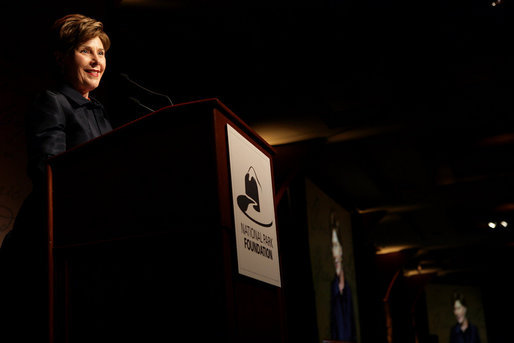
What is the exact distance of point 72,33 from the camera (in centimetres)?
214

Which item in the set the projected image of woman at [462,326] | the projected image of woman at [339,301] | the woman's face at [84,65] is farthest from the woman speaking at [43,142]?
the projected image of woman at [462,326]

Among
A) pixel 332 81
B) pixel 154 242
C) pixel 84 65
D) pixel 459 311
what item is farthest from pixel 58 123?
pixel 459 311

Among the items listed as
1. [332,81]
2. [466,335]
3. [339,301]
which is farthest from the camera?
[466,335]

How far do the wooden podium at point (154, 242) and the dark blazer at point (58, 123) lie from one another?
13 centimetres

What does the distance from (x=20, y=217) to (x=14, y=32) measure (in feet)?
5.38

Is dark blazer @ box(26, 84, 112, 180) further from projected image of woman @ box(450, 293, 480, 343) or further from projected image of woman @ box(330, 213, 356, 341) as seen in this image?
projected image of woman @ box(450, 293, 480, 343)

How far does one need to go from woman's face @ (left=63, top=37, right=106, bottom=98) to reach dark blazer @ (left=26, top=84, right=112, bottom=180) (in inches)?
2.0

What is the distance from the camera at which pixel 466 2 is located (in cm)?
470

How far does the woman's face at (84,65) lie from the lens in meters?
2.15

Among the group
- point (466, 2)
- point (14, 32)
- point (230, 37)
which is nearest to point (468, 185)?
point (466, 2)

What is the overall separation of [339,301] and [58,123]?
731 cm

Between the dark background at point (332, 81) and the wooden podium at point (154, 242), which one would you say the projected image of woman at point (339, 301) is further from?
the wooden podium at point (154, 242)

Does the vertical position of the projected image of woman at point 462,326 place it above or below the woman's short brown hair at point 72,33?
below

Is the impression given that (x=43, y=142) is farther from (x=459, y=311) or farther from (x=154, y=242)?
(x=459, y=311)
